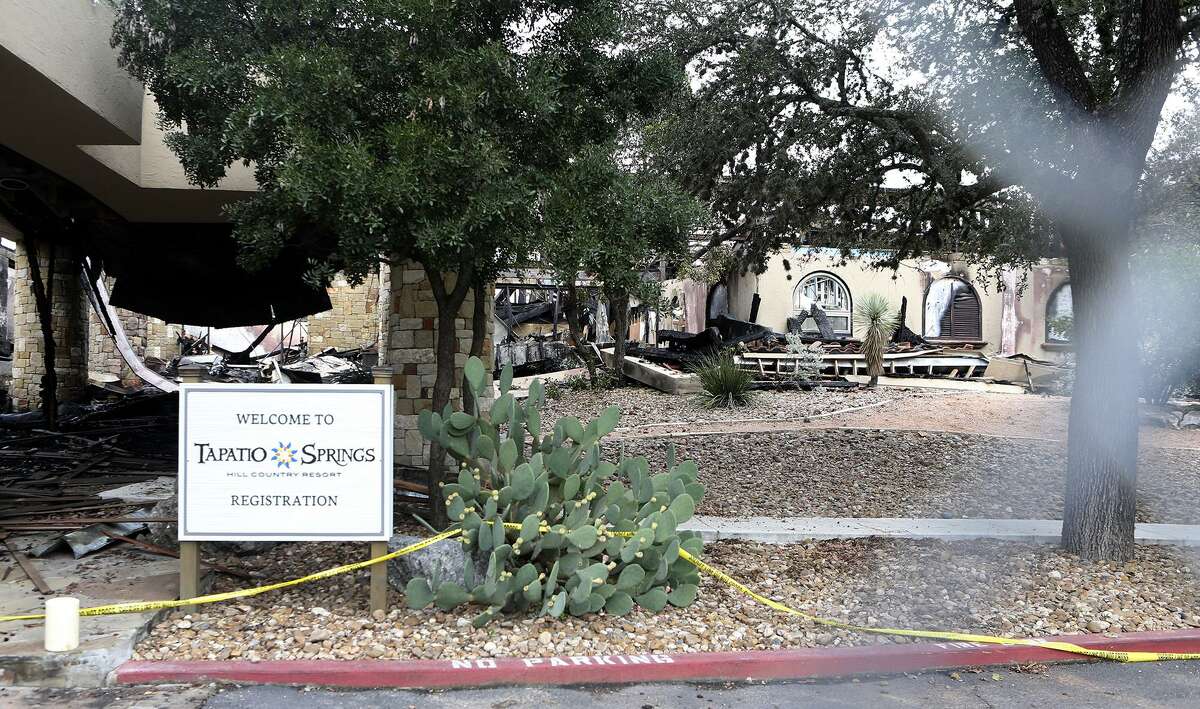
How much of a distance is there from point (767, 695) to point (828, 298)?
23630 mm

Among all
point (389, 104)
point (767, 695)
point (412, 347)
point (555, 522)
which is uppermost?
point (389, 104)

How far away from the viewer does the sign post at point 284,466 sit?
215 inches

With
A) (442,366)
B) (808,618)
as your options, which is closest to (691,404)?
(442,366)

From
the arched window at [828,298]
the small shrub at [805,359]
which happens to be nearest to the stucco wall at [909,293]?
the arched window at [828,298]

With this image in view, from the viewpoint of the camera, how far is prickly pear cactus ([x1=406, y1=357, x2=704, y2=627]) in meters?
5.33

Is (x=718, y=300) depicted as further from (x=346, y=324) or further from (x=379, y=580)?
(x=379, y=580)

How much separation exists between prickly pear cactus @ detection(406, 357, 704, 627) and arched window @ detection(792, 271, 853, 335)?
71.6 feet

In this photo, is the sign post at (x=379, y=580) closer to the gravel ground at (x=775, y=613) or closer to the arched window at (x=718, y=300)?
the gravel ground at (x=775, y=613)

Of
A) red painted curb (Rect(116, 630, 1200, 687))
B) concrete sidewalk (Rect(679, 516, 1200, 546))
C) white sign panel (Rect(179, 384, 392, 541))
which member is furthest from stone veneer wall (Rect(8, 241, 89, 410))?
red painted curb (Rect(116, 630, 1200, 687))

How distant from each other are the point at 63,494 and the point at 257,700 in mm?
5415

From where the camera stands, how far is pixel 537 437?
19.7ft

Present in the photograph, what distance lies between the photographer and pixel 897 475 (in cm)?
1109

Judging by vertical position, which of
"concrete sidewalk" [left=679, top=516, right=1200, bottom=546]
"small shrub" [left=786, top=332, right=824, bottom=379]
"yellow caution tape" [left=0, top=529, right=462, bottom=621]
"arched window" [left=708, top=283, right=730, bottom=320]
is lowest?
"concrete sidewalk" [left=679, top=516, right=1200, bottom=546]

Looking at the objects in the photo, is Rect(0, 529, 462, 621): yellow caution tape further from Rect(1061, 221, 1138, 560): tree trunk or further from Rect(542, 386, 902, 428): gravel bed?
Rect(542, 386, 902, 428): gravel bed
